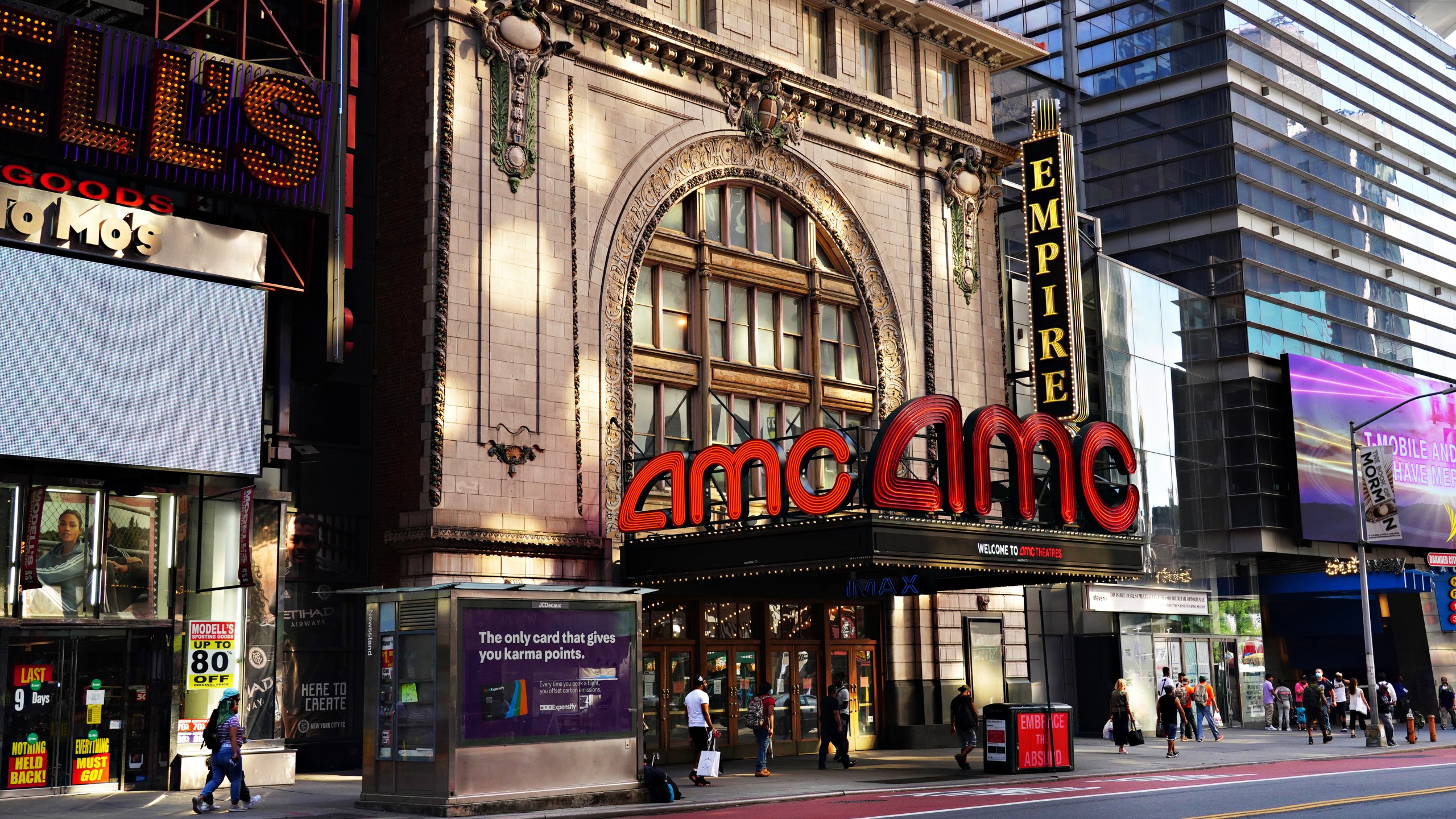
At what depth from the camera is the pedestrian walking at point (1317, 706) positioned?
42.0 m

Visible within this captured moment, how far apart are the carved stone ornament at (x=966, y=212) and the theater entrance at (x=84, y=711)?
2557 cm

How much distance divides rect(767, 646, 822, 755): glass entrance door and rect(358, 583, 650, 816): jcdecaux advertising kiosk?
38.6 ft

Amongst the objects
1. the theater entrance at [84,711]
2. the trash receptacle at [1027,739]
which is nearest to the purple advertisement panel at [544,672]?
the theater entrance at [84,711]

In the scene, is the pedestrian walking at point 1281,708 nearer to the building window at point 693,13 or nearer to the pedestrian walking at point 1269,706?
the pedestrian walking at point 1269,706

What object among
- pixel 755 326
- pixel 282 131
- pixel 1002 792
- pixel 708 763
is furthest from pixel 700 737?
pixel 282 131

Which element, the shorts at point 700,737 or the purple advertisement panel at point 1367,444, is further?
the purple advertisement panel at point 1367,444

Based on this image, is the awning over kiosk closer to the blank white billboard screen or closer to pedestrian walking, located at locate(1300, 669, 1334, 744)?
the blank white billboard screen

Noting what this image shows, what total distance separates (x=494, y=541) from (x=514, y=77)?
417 inches

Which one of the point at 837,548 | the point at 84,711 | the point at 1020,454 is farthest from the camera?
the point at 1020,454

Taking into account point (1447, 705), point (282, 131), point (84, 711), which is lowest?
point (1447, 705)

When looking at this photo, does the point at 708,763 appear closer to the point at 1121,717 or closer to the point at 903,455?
the point at 903,455

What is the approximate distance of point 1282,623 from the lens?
2473 inches

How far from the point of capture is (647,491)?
31.2 m

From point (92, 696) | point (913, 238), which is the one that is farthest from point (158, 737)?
point (913, 238)
